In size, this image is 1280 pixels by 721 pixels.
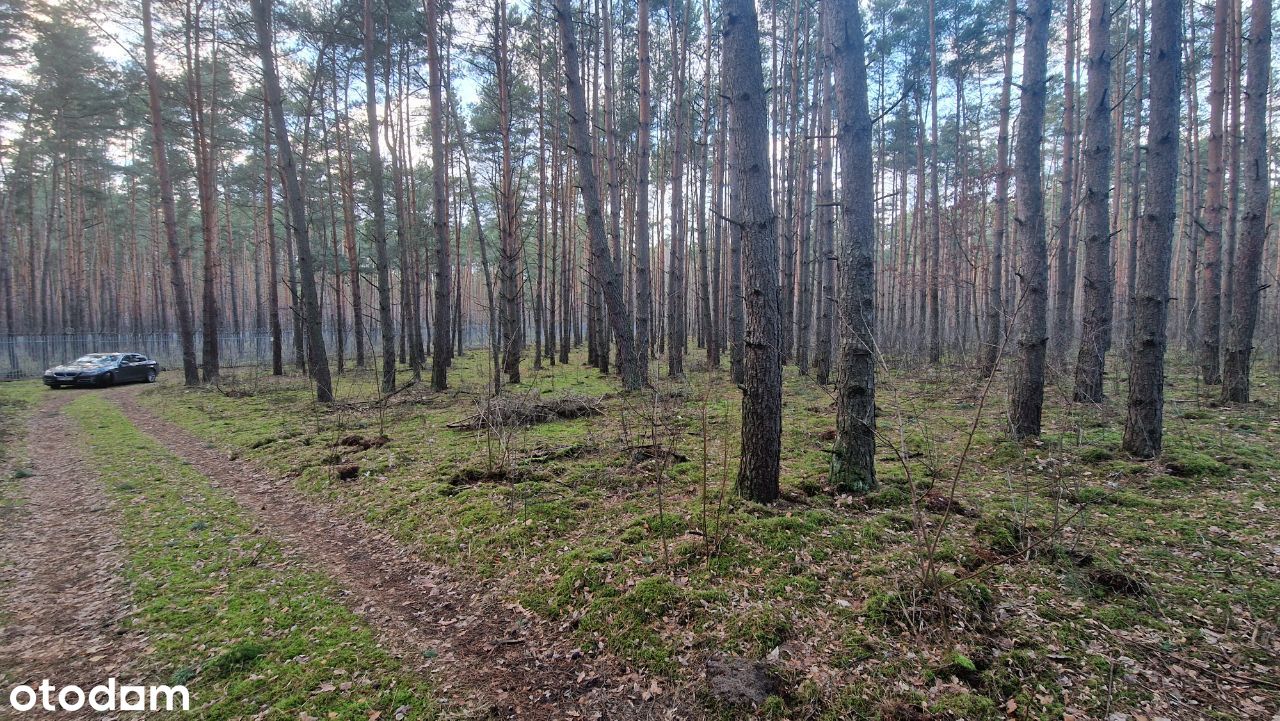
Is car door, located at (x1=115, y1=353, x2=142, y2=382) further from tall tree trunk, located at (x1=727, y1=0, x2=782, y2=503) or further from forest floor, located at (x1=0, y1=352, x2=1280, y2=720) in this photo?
tall tree trunk, located at (x1=727, y1=0, x2=782, y2=503)

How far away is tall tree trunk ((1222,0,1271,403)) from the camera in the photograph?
7598 mm

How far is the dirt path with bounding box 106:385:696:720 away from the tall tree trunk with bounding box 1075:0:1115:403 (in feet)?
21.3

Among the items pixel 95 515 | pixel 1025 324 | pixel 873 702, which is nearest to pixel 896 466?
pixel 1025 324

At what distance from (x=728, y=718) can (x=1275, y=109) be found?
997 inches

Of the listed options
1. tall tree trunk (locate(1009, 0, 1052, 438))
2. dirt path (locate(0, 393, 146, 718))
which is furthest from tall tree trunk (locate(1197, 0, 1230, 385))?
dirt path (locate(0, 393, 146, 718))

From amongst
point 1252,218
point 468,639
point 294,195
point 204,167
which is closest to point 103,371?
point 204,167

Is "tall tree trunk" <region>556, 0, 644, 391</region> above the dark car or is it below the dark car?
above

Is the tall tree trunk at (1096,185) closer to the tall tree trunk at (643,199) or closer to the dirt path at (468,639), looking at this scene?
the dirt path at (468,639)

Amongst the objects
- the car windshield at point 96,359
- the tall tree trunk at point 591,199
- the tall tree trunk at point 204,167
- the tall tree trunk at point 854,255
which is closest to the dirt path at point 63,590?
the tall tree trunk at point 854,255

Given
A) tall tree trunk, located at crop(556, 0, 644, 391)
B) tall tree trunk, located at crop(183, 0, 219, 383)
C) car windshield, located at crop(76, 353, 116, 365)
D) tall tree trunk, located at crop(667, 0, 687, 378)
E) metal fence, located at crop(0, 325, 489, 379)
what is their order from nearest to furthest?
tall tree trunk, located at crop(556, 0, 644, 391)
tall tree trunk, located at crop(667, 0, 687, 378)
tall tree trunk, located at crop(183, 0, 219, 383)
car windshield, located at crop(76, 353, 116, 365)
metal fence, located at crop(0, 325, 489, 379)

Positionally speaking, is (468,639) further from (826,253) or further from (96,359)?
(96,359)

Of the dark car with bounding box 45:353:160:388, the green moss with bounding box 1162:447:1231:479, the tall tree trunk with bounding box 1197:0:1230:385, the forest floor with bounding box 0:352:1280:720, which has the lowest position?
the forest floor with bounding box 0:352:1280:720

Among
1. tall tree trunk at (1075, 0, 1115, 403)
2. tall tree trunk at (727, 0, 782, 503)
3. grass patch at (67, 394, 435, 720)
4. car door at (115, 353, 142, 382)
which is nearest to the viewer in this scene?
grass patch at (67, 394, 435, 720)

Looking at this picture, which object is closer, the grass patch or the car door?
the grass patch
